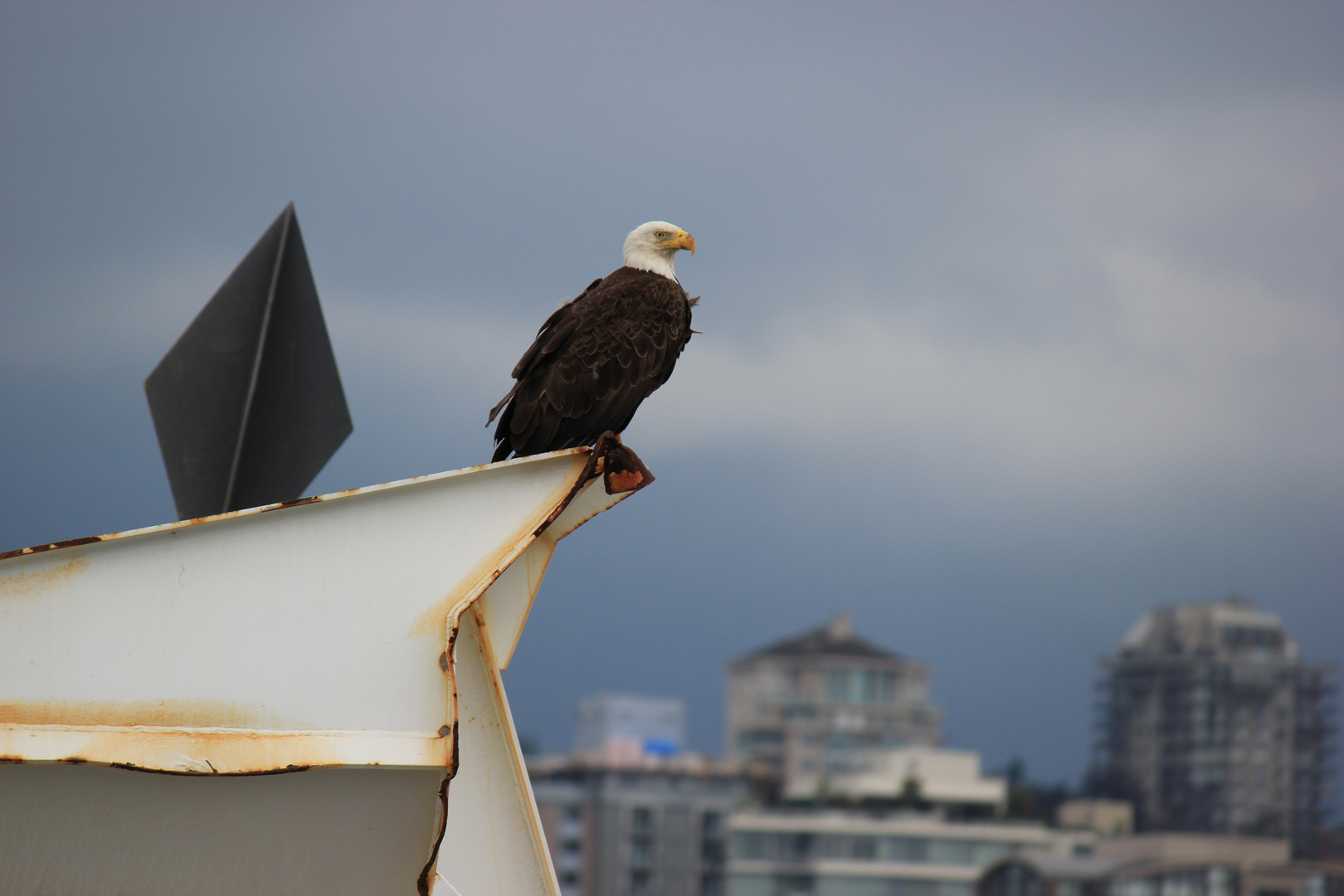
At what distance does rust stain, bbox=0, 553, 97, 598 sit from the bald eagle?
2441 millimetres

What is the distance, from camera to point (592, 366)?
6.18m

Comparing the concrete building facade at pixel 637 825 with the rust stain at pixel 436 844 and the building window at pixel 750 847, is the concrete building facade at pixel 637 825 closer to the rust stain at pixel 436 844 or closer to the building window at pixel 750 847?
the building window at pixel 750 847

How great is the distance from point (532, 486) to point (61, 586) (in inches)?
56.8

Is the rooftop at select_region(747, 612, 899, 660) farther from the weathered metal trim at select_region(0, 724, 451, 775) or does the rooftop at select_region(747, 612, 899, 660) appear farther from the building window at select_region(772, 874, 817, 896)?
the weathered metal trim at select_region(0, 724, 451, 775)

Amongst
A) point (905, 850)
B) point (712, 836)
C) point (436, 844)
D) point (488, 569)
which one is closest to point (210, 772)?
point (436, 844)

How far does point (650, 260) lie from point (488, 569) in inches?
130

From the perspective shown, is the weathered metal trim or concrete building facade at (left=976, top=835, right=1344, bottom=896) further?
concrete building facade at (left=976, top=835, right=1344, bottom=896)

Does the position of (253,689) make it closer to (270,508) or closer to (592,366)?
(270,508)

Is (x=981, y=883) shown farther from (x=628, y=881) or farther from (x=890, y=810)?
(x=628, y=881)

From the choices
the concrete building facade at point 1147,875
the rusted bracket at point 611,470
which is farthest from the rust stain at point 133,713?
the concrete building facade at point 1147,875

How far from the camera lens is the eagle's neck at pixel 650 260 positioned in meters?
7.09

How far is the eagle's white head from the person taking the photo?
7121mm

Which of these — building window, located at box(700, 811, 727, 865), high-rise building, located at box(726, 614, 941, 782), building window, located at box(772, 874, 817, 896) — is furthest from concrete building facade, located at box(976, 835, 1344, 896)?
high-rise building, located at box(726, 614, 941, 782)

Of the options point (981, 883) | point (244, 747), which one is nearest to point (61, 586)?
point (244, 747)
